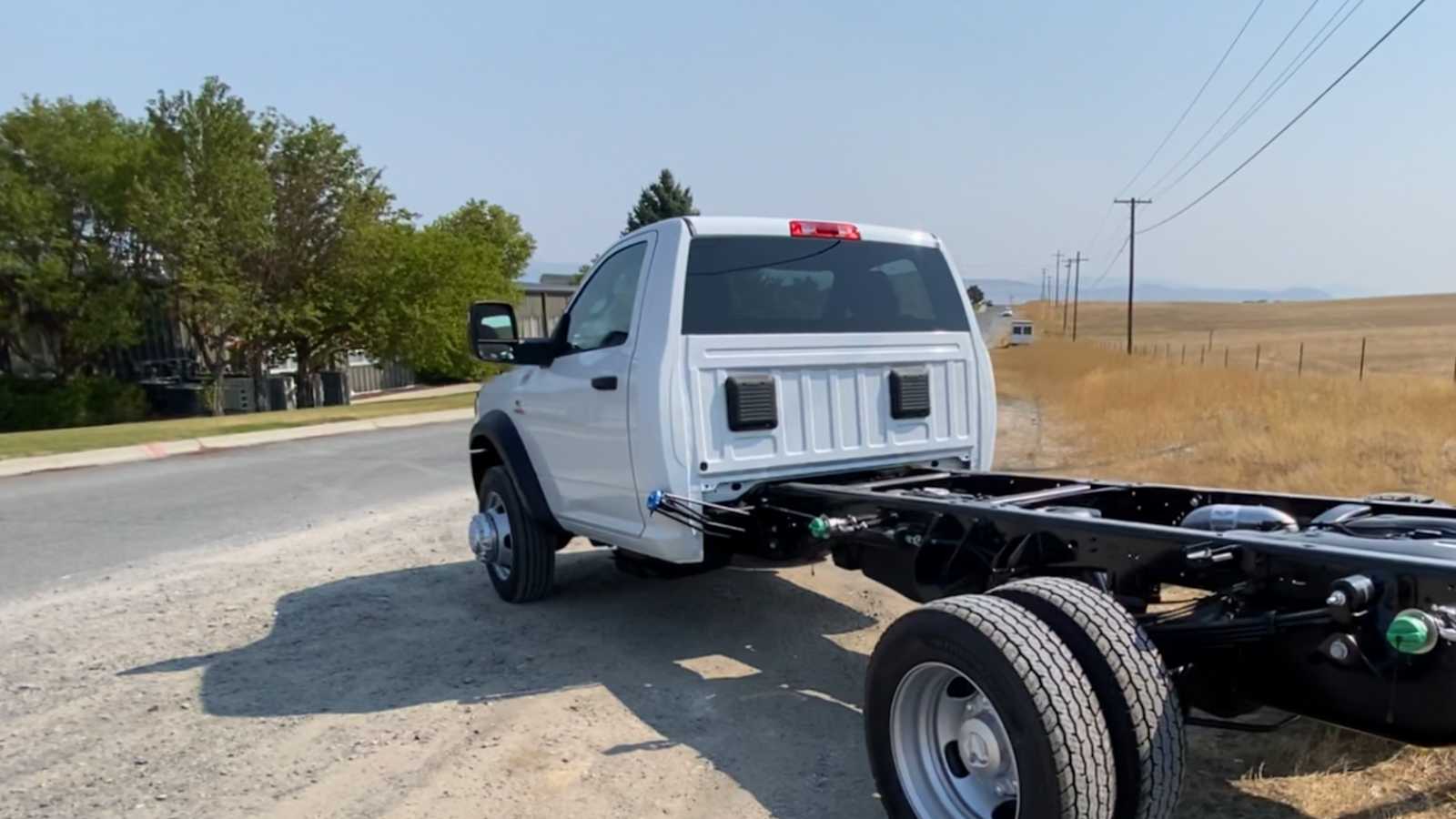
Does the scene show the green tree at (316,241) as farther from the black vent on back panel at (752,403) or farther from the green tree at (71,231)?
the black vent on back panel at (752,403)

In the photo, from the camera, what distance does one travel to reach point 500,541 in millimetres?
6332

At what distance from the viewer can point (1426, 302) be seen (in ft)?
370

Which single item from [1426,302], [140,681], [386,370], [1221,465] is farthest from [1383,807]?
[1426,302]

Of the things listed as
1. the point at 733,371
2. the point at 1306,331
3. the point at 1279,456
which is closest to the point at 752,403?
the point at 733,371

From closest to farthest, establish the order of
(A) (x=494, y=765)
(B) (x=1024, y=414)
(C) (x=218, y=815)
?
(C) (x=218, y=815) → (A) (x=494, y=765) → (B) (x=1024, y=414)

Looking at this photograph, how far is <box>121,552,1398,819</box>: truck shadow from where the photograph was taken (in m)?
3.96

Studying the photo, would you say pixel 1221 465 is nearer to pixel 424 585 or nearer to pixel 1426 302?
pixel 424 585

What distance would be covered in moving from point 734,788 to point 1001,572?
1288 millimetres

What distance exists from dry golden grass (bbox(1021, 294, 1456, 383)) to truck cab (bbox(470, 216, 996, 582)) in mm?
19480

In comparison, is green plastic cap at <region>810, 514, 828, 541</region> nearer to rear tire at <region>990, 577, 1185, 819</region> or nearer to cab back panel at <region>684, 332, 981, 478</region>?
cab back panel at <region>684, 332, 981, 478</region>

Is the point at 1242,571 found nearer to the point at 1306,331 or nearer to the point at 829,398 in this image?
the point at 829,398

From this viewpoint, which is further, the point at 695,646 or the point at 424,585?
the point at 424,585

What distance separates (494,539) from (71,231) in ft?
100

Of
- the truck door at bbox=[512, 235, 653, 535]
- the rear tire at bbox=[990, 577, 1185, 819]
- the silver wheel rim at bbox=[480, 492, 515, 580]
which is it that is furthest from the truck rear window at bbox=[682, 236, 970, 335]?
the rear tire at bbox=[990, 577, 1185, 819]
